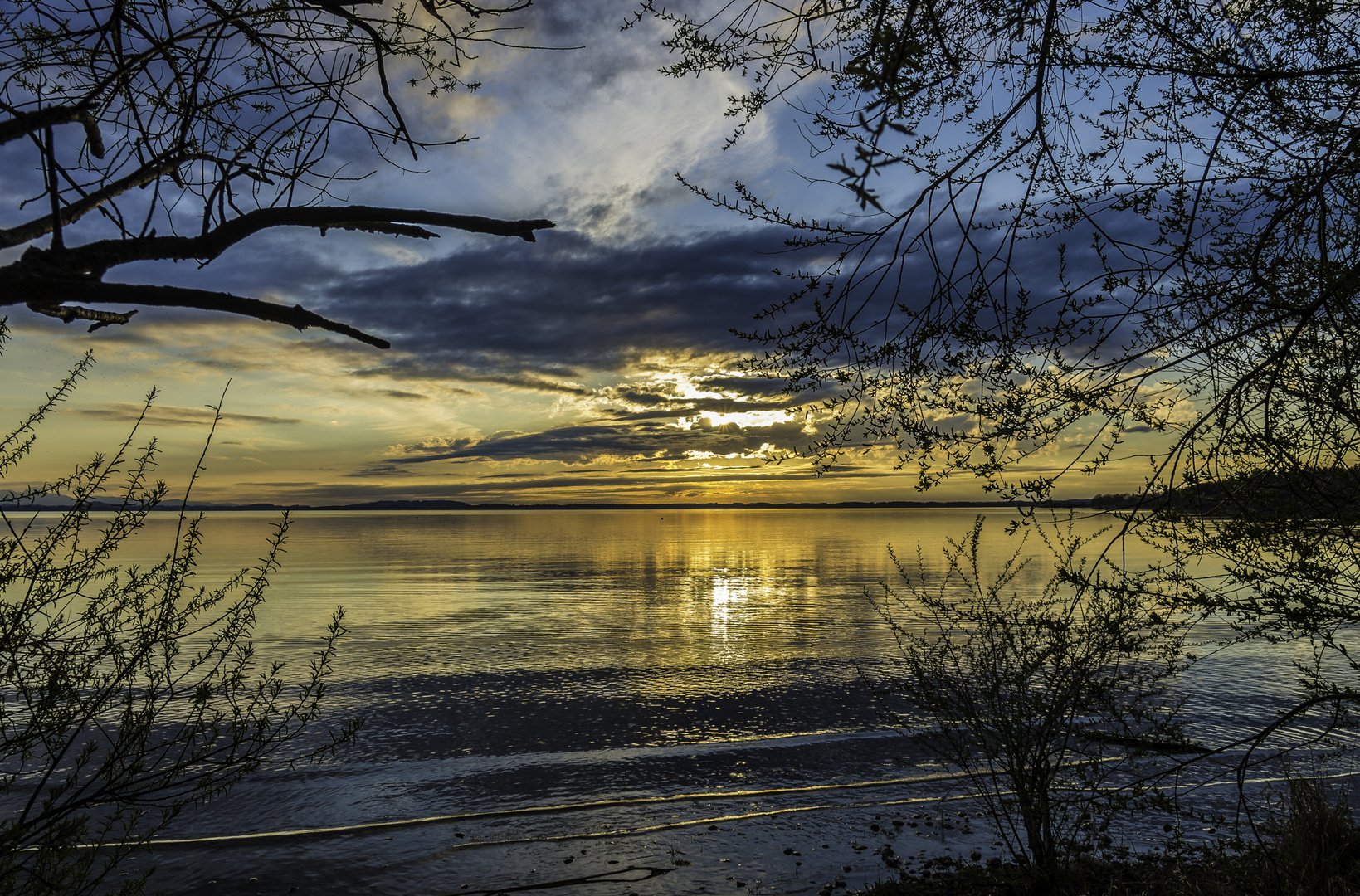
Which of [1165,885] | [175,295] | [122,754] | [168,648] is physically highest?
[175,295]

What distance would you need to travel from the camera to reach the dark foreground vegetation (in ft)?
21.8

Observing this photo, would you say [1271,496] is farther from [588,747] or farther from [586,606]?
[586,606]

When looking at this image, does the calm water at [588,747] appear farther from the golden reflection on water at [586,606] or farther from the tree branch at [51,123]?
the tree branch at [51,123]

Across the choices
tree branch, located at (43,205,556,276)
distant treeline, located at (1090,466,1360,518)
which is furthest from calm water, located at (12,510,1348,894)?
tree branch, located at (43,205,556,276)

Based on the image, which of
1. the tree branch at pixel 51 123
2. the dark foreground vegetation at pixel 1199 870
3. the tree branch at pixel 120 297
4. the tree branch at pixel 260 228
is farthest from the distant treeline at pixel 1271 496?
the tree branch at pixel 51 123

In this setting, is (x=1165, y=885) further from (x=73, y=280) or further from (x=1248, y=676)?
(x=1248, y=676)

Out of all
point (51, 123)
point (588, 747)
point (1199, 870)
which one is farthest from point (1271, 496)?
point (588, 747)

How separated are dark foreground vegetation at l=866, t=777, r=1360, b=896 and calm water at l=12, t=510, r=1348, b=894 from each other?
116 cm

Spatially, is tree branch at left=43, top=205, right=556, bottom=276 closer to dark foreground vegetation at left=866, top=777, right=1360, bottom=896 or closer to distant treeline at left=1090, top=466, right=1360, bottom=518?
distant treeline at left=1090, top=466, right=1360, bottom=518

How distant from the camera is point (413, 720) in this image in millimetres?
15703

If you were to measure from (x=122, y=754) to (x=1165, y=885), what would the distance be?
26.5ft

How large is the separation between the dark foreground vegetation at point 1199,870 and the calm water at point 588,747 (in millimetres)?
1162

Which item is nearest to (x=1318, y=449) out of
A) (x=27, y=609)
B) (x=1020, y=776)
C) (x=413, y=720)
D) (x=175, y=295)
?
(x=1020, y=776)

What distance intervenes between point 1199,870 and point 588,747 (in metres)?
9.31
